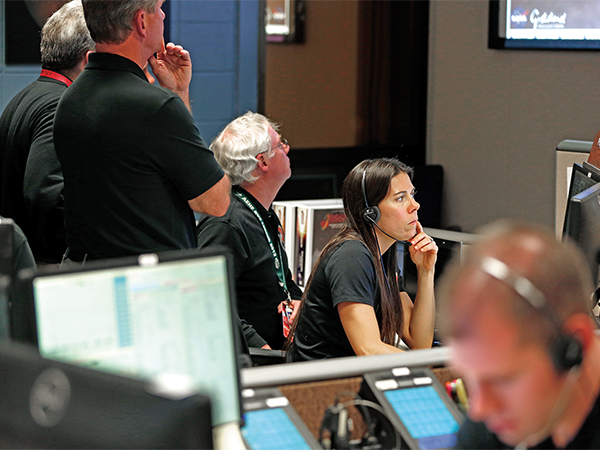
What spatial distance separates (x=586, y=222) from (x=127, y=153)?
3.57 ft

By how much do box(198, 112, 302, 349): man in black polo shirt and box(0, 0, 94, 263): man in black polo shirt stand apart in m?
0.48

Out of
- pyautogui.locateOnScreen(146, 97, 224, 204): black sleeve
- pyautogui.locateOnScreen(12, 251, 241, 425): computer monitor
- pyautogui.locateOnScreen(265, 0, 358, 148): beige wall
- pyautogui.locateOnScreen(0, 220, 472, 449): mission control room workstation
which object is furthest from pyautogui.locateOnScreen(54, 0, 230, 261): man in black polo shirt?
pyautogui.locateOnScreen(265, 0, 358, 148): beige wall

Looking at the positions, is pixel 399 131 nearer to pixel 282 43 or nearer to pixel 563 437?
pixel 282 43

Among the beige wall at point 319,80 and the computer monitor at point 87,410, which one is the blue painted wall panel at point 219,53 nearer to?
the beige wall at point 319,80

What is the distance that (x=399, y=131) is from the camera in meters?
4.78

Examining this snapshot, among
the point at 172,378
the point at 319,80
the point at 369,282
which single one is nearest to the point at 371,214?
the point at 369,282

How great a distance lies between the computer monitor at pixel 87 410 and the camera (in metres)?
0.54

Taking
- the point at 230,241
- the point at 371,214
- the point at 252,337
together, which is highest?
the point at 371,214

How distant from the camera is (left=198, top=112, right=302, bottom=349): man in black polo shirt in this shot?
7.91ft

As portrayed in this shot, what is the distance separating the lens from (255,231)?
2.46 m

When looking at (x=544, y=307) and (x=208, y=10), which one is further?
(x=208, y=10)

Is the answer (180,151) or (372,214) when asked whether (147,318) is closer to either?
(180,151)

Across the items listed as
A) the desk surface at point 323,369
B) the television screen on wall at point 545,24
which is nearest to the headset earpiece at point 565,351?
the desk surface at point 323,369

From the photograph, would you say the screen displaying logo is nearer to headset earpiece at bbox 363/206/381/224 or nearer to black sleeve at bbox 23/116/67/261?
headset earpiece at bbox 363/206/381/224
